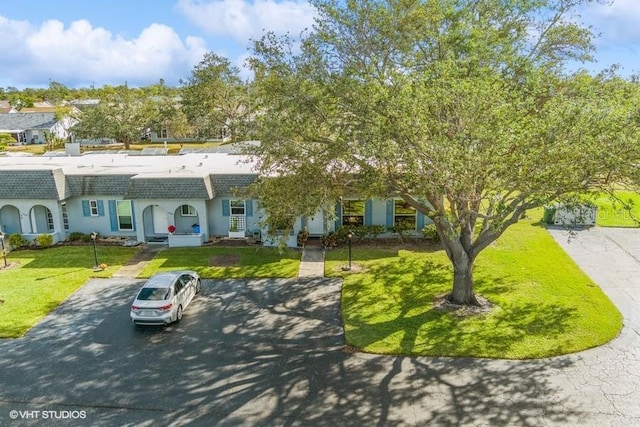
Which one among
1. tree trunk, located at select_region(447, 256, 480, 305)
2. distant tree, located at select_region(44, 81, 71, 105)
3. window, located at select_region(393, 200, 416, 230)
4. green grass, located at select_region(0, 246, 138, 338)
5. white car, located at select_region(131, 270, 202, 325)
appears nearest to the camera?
white car, located at select_region(131, 270, 202, 325)

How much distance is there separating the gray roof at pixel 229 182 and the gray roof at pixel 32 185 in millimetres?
8174

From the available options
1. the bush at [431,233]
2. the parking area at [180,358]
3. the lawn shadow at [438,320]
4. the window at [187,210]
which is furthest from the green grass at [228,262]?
the bush at [431,233]

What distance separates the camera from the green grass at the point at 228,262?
21344 mm

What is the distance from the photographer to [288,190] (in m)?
16.9

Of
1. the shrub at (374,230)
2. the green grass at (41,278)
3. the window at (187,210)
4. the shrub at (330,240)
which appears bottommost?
the green grass at (41,278)

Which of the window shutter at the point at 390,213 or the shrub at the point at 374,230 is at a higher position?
the window shutter at the point at 390,213

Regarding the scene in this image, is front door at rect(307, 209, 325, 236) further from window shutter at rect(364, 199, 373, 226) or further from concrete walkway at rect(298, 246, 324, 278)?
Result: window shutter at rect(364, 199, 373, 226)

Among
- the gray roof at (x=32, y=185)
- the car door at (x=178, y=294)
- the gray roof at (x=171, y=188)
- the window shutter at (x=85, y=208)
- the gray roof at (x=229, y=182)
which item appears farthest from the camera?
the window shutter at (x=85, y=208)

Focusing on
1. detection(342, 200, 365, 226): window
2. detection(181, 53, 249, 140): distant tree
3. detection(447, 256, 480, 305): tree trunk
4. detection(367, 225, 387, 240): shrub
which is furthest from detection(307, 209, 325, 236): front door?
detection(181, 53, 249, 140): distant tree

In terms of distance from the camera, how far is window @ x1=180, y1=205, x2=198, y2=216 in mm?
25938

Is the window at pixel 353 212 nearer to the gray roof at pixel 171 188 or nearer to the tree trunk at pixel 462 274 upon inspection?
the gray roof at pixel 171 188

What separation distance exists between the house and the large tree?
7.95m

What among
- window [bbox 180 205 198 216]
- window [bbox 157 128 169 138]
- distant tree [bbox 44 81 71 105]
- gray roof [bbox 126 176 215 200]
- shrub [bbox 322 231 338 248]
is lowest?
shrub [bbox 322 231 338 248]

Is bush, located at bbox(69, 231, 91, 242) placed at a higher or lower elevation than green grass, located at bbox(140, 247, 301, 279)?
higher
